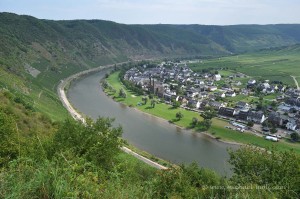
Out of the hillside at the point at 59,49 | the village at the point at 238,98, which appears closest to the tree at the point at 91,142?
the hillside at the point at 59,49

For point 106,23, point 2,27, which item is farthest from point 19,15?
point 106,23

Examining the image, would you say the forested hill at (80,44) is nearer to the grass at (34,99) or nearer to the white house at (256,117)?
the grass at (34,99)

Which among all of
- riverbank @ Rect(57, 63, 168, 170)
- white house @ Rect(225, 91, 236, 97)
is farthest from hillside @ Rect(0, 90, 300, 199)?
white house @ Rect(225, 91, 236, 97)

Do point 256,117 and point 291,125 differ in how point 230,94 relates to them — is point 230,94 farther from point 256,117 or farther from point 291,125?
point 291,125

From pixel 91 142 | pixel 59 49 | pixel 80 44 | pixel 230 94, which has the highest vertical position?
pixel 91 142

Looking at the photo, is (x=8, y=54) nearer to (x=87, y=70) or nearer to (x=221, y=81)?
(x=87, y=70)

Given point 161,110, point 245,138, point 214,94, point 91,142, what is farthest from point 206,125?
point 91,142

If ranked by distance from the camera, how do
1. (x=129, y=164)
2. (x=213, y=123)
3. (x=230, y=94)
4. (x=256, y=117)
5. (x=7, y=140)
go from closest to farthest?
(x=7, y=140), (x=129, y=164), (x=213, y=123), (x=256, y=117), (x=230, y=94)
